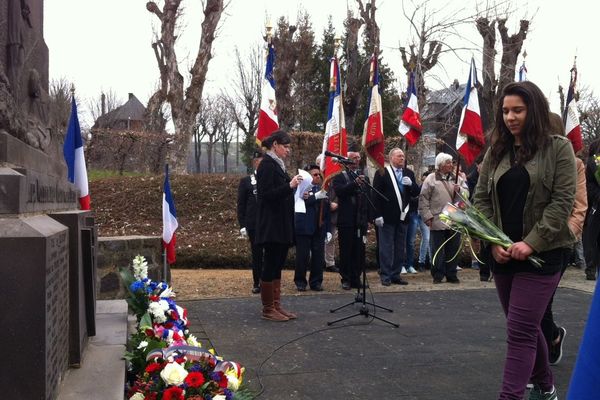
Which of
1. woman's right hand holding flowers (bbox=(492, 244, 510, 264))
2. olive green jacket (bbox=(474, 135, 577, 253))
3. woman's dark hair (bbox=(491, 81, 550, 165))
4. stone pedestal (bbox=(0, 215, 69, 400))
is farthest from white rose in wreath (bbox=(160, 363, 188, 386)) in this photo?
woman's dark hair (bbox=(491, 81, 550, 165))

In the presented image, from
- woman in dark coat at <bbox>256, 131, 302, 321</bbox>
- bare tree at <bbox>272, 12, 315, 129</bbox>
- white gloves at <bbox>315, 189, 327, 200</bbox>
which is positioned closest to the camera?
woman in dark coat at <bbox>256, 131, 302, 321</bbox>

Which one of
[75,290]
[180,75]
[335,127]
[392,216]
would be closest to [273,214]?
[335,127]

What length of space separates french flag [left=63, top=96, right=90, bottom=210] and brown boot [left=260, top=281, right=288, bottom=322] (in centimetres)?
A: 200

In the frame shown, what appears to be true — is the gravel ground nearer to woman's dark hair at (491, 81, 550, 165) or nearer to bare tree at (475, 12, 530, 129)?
woman's dark hair at (491, 81, 550, 165)

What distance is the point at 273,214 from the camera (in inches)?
257

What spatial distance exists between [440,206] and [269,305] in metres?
4.05

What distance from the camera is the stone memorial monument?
2.43m

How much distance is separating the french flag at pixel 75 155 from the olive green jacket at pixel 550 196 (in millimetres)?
3963

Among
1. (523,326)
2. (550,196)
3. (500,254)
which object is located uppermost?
(550,196)

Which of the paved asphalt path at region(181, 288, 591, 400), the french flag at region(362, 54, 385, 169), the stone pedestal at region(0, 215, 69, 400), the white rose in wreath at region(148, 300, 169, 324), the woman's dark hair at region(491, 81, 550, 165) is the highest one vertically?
the french flag at region(362, 54, 385, 169)

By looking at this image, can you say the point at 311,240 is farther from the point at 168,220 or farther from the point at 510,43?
the point at 510,43

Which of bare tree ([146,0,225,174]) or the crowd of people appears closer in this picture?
the crowd of people

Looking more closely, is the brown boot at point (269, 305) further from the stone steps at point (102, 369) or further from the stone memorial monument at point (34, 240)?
the stone memorial monument at point (34, 240)

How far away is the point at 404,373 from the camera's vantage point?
185 inches
